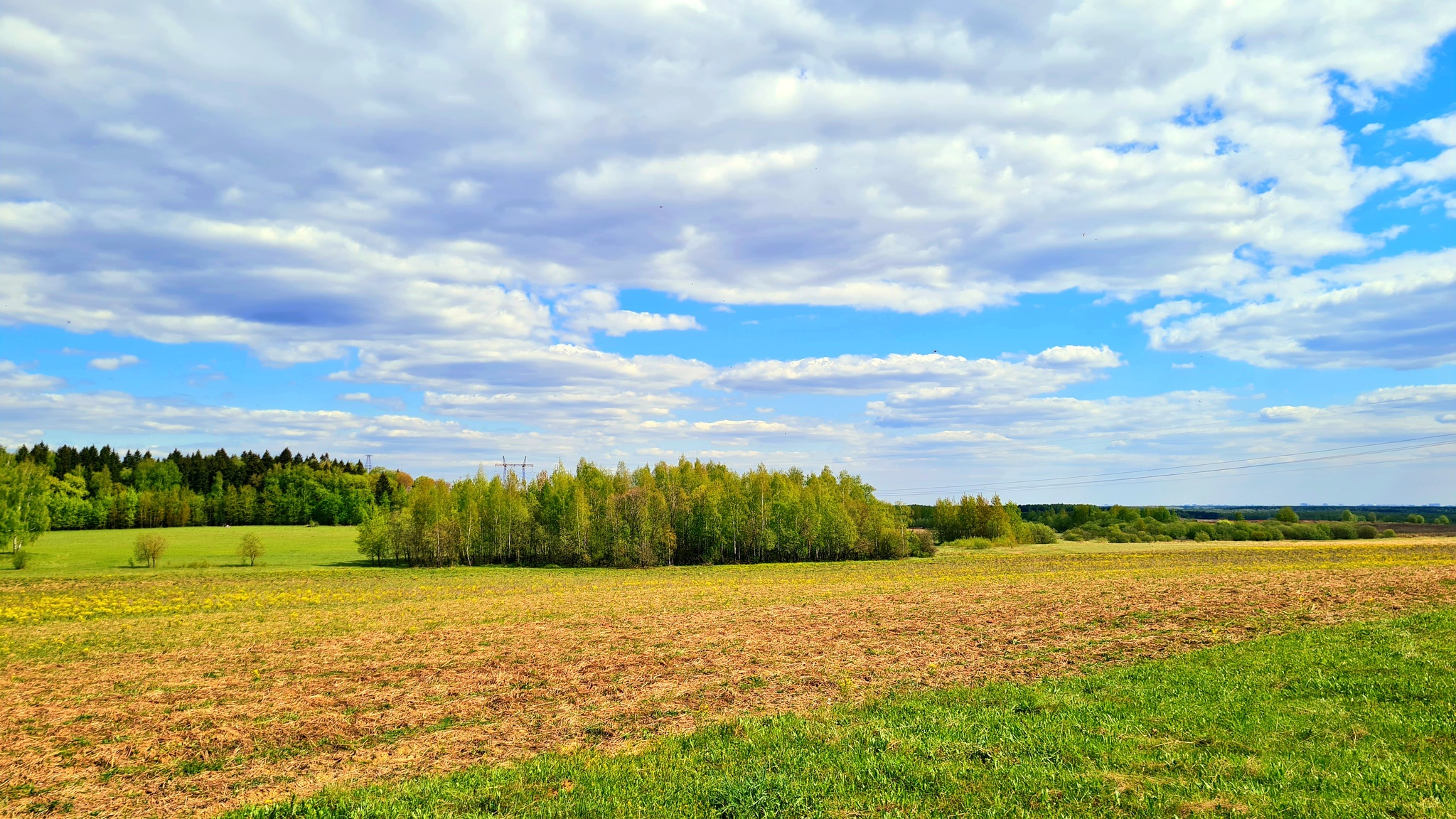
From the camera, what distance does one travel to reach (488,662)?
20375mm

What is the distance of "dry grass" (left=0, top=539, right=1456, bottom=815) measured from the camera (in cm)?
1242

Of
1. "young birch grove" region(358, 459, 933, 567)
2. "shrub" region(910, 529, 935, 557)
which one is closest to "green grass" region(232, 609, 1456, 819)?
"young birch grove" region(358, 459, 933, 567)

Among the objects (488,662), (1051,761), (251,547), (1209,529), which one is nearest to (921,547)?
(1209,529)

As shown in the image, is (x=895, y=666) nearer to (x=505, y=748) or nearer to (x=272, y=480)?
(x=505, y=748)

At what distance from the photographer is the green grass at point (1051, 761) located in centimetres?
847

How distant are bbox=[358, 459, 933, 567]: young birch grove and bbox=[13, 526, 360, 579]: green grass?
10.4 meters

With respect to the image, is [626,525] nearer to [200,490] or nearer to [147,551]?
[147,551]

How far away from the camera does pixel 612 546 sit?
9538cm

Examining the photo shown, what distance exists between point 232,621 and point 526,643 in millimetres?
18465

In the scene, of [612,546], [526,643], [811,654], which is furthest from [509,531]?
[811,654]

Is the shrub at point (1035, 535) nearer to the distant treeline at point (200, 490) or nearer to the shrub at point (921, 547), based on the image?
the shrub at point (921, 547)

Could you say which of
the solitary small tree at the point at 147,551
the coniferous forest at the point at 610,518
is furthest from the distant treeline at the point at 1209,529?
the solitary small tree at the point at 147,551

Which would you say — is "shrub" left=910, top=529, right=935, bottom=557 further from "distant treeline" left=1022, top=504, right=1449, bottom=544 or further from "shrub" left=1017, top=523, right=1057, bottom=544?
"distant treeline" left=1022, top=504, right=1449, bottom=544

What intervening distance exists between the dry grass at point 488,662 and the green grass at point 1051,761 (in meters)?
1.15
